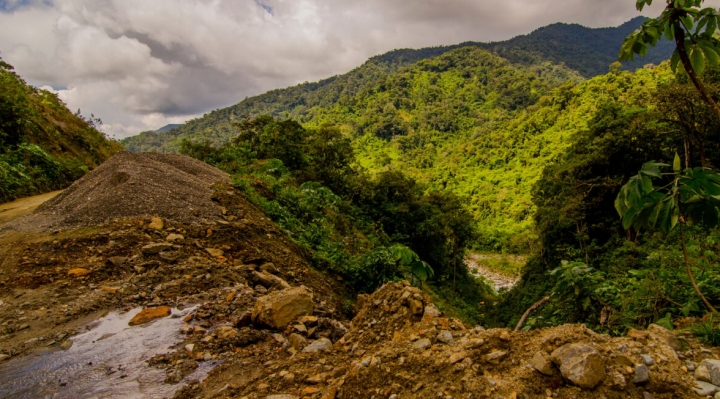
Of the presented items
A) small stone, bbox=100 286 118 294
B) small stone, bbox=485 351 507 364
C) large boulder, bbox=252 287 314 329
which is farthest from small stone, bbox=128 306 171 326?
small stone, bbox=485 351 507 364

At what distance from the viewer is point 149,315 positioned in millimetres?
3852

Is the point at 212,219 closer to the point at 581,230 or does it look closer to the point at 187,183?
the point at 187,183

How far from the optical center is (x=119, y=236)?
5.33 metres

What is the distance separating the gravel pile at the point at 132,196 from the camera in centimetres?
609

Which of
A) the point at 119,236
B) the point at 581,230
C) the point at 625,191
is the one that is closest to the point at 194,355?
the point at 119,236

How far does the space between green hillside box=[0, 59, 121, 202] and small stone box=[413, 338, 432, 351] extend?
11.8 metres

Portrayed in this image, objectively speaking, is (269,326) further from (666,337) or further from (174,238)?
(666,337)

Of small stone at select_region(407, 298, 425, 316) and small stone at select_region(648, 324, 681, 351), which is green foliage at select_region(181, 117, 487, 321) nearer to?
small stone at select_region(407, 298, 425, 316)

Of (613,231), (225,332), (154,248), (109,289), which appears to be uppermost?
(154,248)

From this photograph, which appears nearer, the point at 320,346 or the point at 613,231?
the point at 320,346

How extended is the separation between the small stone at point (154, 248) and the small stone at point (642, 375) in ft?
18.1

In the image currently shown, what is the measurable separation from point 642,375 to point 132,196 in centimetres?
753

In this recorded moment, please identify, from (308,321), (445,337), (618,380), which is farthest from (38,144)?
(618,380)

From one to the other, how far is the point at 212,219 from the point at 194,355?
146 inches
